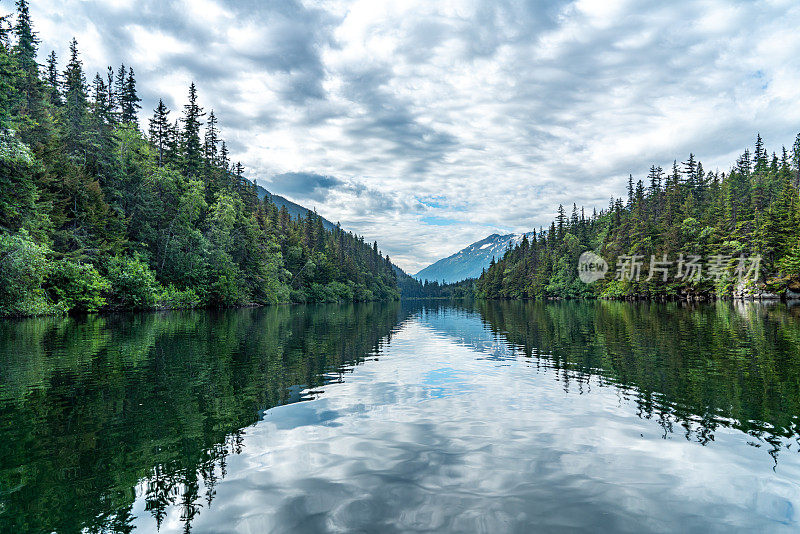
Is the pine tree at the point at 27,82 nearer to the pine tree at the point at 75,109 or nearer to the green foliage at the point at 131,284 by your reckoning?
the pine tree at the point at 75,109

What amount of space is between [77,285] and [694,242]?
96438 mm

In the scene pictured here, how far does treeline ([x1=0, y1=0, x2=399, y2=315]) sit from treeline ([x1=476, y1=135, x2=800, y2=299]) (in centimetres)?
8050

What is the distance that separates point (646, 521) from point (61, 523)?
824cm

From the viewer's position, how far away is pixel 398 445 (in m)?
8.95

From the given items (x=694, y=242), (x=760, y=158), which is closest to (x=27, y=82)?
(x=694, y=242)

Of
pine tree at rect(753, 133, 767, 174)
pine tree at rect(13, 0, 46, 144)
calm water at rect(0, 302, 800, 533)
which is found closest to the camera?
calm water at rect(0, 302, 800, 533)

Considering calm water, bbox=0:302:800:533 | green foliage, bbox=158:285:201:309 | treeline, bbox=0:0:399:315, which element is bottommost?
calm water, bbox=0:302:800:533

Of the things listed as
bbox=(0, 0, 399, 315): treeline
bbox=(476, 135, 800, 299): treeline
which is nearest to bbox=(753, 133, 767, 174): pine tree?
bbox=(476, 135, 800, 299): treeline

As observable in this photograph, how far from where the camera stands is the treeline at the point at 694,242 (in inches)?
2566

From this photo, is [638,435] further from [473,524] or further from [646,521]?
[473,524]

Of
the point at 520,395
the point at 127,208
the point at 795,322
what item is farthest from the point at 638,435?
the point at 127,208

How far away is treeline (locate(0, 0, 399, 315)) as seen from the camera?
111ft

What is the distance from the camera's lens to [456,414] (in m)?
11.3

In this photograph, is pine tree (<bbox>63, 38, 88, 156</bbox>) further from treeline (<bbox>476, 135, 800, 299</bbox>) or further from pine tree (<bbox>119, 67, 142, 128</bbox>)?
treeline (<bbox>476, 135, 800, 299</bbox>)
